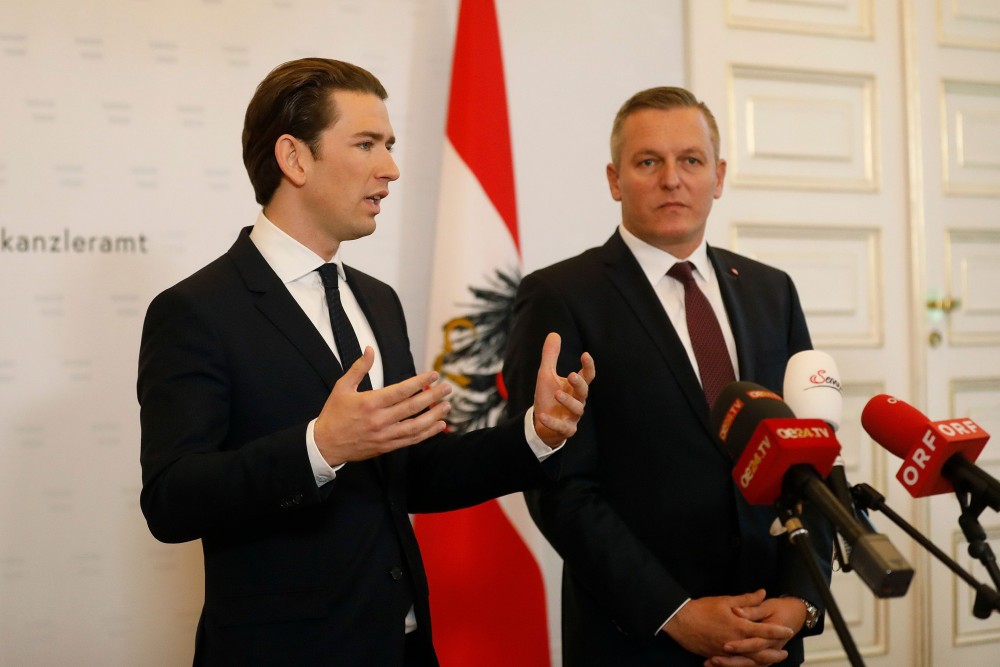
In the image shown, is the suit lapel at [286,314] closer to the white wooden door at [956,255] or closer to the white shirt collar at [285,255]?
the white shirt collar at [285,255]

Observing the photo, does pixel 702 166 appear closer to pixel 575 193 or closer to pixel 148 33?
pixel 575 193

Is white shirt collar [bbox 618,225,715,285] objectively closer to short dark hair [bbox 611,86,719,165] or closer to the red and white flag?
short dark hair [bbox 611,86,719,165]

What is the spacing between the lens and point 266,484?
1.46 m

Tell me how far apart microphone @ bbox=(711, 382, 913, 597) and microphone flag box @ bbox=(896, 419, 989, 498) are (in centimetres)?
27

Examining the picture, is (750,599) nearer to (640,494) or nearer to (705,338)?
(640,494)

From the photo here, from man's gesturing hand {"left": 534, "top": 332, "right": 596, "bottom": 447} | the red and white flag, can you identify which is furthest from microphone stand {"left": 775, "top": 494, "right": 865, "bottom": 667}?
the red and white flag

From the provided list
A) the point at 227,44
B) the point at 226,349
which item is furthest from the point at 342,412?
the point at 227,44

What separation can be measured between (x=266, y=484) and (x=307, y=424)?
0.11 m

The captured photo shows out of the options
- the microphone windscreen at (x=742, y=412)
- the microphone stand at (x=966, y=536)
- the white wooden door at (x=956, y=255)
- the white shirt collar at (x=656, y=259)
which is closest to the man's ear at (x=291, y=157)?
the white shirt collar at (x=656, y=259)

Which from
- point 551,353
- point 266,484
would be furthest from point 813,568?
point 266,484

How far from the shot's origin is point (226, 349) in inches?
63.9

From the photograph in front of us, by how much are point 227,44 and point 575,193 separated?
131 centimetres

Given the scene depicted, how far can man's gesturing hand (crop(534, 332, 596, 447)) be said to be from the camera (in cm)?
160

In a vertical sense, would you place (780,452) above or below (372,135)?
below
